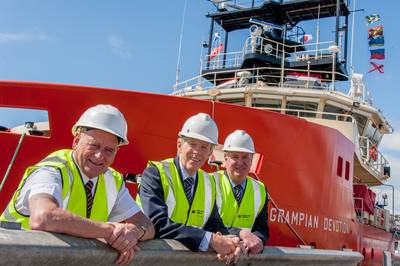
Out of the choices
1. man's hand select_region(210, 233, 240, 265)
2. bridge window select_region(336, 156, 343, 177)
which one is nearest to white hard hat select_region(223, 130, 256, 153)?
man's hand select_region(210, 233, 240, 265)

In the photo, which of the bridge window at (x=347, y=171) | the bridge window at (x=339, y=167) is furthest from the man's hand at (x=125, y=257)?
the bridge window at (x=347, y=171)

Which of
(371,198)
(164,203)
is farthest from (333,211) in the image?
(164,203)

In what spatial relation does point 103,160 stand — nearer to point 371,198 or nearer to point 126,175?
point 126,175

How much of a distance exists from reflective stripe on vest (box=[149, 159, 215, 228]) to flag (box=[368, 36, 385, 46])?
16.2 meters

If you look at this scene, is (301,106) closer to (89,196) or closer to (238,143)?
(238,143)

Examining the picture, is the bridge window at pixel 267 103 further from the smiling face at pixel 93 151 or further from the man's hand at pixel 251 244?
the smiling face at pixel 93 151

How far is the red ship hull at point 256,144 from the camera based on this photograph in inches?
227

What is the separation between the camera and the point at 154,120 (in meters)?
6.21

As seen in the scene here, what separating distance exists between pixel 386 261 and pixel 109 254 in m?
6.26

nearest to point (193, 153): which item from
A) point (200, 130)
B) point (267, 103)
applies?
point (200, 130)

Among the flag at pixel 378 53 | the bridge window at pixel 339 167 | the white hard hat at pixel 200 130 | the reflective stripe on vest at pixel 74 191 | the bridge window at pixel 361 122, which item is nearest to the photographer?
the reflective stripe on vest at pixel 74 191

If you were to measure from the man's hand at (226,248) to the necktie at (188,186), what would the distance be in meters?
0.50

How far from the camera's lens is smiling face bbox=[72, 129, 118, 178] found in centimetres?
260

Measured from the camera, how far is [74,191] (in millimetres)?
2555
